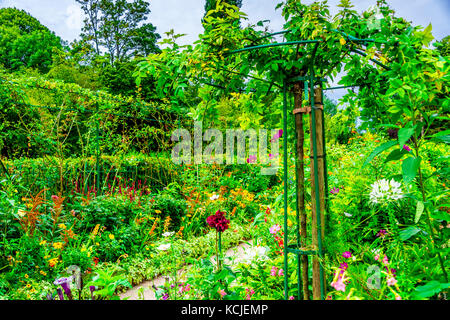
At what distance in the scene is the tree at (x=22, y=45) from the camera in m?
17.5

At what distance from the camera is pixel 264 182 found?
5.79 metres

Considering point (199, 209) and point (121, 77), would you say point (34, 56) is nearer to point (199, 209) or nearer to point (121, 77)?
point (121, 77)

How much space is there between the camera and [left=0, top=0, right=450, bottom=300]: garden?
4.18 ft

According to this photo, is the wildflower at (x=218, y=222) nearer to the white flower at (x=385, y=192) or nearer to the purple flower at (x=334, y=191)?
the white flower at (x=385, y=192)

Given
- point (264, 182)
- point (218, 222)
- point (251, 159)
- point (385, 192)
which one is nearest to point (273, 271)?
point (218, 222)

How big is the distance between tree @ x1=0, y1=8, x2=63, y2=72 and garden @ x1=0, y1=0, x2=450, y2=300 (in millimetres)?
15202

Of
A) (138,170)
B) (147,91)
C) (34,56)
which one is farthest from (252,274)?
(34,56)

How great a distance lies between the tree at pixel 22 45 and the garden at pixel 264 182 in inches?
598

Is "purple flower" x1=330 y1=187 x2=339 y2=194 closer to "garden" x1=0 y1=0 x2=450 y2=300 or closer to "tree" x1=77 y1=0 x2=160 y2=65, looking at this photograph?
"garden" x1=0 y1=0 x2=450 y2=300

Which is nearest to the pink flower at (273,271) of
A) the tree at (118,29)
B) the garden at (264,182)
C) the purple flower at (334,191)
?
the garden at (264,182)

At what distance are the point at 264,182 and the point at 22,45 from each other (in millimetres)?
18109

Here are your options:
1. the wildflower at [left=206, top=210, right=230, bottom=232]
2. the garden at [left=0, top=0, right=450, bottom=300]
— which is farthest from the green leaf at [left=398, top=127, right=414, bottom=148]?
the wildflower at [left=206, top=210, right=230, bottom=232]

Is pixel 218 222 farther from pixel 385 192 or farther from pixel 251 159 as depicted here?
pixel 251 159
